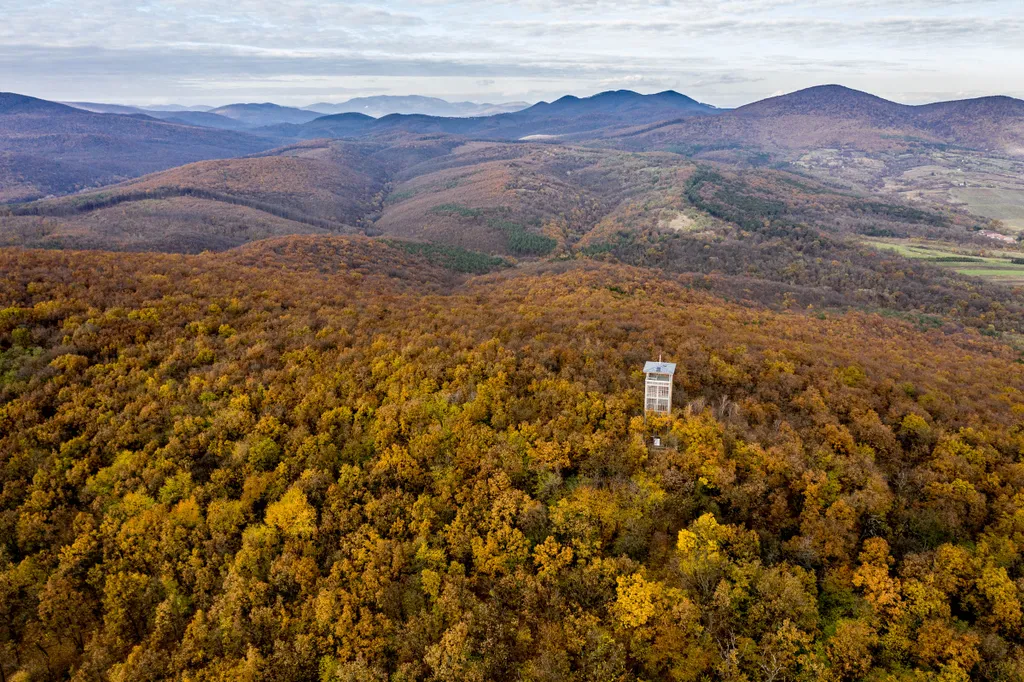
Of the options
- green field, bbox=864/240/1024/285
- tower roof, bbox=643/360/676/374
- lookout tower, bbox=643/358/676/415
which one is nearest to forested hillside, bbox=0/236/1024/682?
lookout tower, bbox=643/358/676/415

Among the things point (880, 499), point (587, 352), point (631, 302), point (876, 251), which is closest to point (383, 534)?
point (587, 352)

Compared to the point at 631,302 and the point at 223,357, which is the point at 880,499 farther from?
the point at 223,357

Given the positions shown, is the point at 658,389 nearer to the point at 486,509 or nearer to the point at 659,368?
the point at 659,368

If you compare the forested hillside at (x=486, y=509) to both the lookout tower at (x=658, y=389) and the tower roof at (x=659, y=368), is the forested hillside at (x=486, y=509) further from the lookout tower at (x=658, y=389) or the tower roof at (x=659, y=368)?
the tower roof at (x=659, y=368)

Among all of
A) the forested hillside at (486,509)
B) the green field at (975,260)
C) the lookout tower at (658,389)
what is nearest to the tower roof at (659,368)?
the lookout tower at (658,389)

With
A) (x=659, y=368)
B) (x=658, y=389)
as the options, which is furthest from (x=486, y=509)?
(x=659, y=368)

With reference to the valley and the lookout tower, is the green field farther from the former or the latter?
the lookout tower
